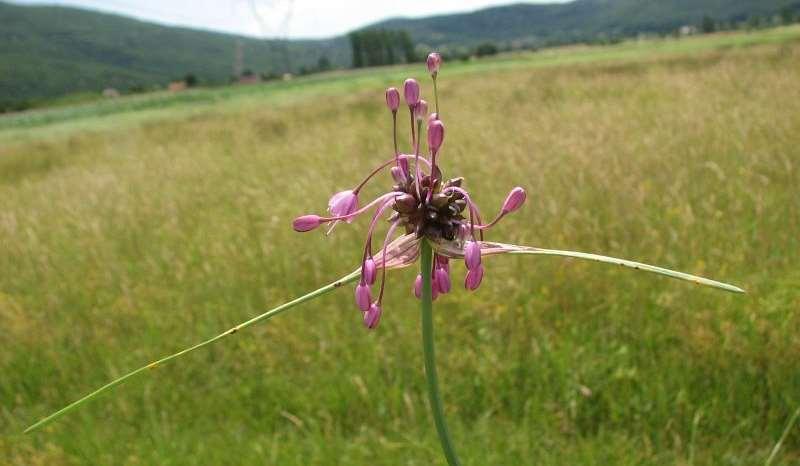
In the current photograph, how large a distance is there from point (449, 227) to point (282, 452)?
1923 millimetres

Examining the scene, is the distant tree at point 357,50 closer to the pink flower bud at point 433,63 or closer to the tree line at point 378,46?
the tree line at point 378,46

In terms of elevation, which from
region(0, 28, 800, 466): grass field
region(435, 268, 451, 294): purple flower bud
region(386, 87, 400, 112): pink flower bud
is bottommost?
region(0, 28, 800, 466): grass field

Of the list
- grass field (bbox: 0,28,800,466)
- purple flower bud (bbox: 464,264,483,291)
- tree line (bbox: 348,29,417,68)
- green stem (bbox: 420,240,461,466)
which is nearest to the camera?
green stem (bbox: 420,240,461,466)

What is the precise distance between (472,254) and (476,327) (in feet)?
8.00

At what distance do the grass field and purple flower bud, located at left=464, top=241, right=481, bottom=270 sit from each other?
5.57 feet

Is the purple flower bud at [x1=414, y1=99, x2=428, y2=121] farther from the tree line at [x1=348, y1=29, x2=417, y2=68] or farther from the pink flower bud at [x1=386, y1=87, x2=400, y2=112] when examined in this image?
the tree line at [x1=348, y1=29, x2=417, y2=68]

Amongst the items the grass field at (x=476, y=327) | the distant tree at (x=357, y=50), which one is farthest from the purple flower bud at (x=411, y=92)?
the distant tree at (x=357, y=50)

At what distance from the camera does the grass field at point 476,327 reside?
8.10 feet

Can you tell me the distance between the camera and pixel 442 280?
→ 35.2 inches

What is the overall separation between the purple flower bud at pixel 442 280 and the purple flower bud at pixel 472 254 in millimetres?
101

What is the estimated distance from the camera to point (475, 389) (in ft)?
9.18

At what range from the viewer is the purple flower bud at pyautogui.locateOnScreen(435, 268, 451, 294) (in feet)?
2.92

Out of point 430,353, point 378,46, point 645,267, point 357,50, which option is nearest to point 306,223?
point 430,353

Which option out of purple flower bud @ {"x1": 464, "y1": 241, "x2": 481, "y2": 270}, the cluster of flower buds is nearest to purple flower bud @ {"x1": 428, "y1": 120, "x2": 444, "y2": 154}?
the cluster of flower buds
